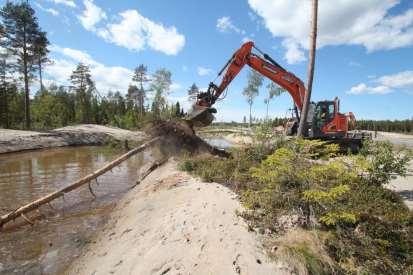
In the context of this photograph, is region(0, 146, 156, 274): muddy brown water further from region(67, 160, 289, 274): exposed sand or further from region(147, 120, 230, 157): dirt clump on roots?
region(147, 120, 230, 157): dirt clump on roots

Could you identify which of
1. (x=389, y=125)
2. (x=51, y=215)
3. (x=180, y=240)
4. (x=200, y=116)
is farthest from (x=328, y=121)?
(x=389, y=125)

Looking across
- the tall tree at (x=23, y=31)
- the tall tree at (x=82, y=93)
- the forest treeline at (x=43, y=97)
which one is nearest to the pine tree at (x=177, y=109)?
the forest treeline at (x=43, y=97)

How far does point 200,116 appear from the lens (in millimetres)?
11758

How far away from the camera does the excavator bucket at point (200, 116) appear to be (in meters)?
11.7

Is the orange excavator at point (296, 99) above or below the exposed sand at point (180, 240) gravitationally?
above

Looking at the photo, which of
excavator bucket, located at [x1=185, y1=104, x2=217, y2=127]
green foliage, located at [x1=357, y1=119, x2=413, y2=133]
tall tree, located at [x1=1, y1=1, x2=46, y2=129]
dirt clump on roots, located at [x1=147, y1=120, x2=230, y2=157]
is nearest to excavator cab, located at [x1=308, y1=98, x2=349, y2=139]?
excavator bucket, located at [x1=185, y1=104, x2=217, y2=127]

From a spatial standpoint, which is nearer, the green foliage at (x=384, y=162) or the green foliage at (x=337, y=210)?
the green foliage at (x=337, y=210)

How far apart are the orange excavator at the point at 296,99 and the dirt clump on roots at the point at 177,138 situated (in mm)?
2007

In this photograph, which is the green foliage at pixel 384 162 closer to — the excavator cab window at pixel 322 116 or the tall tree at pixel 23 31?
the excavator cab window at pixel 322 116

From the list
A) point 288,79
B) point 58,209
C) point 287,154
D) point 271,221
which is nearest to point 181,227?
point 271,221

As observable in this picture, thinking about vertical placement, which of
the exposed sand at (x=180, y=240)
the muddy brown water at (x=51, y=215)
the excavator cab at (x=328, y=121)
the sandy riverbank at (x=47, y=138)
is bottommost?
the muddy brown water at (x=51, y=215)

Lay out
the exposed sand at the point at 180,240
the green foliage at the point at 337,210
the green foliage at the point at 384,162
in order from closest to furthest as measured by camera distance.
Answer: the exposed sand at the point at 180,240 < the green foliage at the point at 337,210 < the green foliage at the point at 384,162

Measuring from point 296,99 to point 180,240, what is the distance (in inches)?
470

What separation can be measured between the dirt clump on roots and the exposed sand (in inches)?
164
